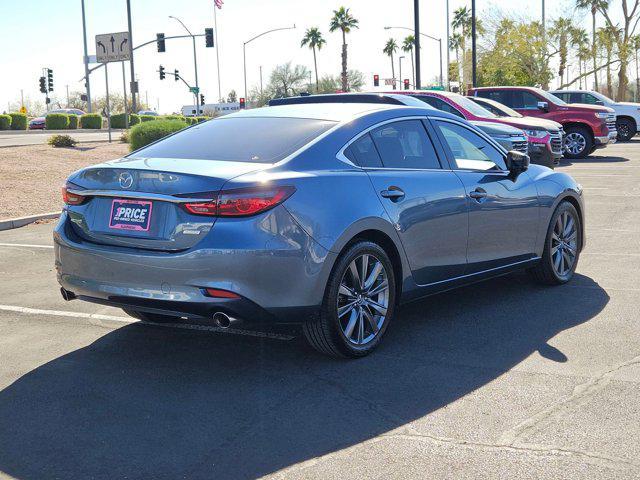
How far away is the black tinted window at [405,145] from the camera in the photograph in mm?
6008

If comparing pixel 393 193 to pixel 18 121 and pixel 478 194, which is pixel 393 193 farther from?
pixel 18 121

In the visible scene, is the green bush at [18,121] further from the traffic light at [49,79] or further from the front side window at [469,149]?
the front side window at [469,149]

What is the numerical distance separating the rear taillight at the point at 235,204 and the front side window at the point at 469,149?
216 cm

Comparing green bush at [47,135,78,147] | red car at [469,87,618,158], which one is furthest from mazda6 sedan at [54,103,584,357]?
green bush at [47,135,78,147]

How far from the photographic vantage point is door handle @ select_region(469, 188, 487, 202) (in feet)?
21.5

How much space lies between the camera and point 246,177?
5012 millimetres

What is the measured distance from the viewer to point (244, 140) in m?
5.76

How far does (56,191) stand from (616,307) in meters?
12.2

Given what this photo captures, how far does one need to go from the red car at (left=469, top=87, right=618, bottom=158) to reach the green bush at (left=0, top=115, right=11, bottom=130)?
111 ft

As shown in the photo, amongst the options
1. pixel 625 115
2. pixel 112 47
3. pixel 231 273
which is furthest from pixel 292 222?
pixel 112 47

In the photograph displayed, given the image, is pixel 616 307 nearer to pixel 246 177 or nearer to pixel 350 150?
pixel 350 150

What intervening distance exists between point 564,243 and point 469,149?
1500 millimetres

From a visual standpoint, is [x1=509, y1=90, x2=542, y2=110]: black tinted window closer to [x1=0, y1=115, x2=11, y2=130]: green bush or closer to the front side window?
the front side window

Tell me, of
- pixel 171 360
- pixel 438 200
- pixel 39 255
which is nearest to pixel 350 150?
pixel 438 200
